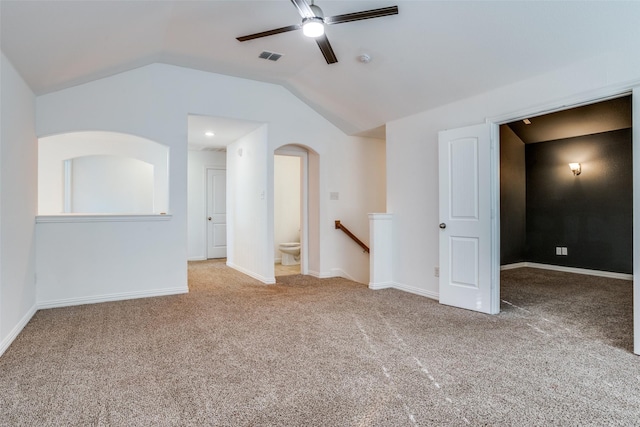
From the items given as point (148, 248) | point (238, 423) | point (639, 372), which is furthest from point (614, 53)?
point (148, 248)

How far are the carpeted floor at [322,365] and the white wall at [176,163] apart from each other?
51cm

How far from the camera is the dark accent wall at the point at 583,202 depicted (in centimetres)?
551

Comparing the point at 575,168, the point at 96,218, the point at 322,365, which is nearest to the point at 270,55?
the point at 96,218

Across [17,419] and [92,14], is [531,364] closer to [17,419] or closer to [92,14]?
[17,419]

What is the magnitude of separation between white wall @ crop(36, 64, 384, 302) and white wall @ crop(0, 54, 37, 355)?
32cm

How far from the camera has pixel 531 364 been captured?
2.44 m

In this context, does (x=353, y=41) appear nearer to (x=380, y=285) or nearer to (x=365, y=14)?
(x=365, y=14)

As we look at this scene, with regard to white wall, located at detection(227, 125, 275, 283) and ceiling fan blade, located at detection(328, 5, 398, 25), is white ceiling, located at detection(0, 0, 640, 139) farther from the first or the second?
white wall, located at detection(227, 125, 275, 283)

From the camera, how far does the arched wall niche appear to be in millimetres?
5875

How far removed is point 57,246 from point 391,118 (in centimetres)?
425

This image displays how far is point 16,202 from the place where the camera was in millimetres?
3152

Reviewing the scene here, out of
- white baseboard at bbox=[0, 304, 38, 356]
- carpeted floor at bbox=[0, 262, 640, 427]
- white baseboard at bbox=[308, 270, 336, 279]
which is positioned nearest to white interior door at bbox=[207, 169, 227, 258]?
white baseboard at bbox=[308, 270, 336, 279]

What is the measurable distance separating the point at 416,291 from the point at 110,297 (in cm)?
364

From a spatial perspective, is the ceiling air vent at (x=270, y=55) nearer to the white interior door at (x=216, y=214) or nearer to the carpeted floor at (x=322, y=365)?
the carpeted floor at (x=322, y=365)
